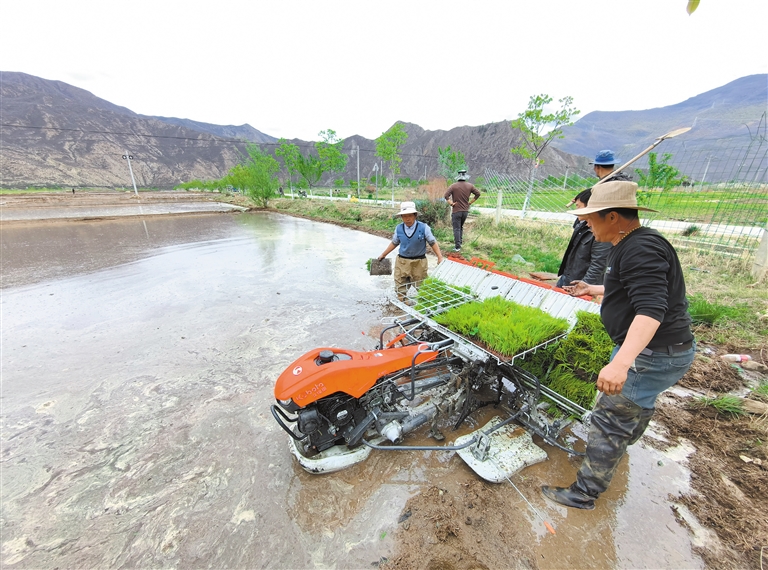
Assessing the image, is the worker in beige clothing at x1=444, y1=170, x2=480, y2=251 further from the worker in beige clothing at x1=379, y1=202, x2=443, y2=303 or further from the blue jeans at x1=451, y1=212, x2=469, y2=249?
the worker in beige clothing at x1=379, y1=202, x2=443, y2=303

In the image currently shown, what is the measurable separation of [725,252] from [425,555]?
9128 millimetres

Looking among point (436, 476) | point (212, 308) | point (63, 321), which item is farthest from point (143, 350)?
point (436, 476)

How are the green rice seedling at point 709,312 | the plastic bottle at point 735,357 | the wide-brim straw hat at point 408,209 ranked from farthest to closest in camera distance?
the green rice seedling at point 709,312 < the wide-brim straw hat at point 408,209 < the plastic bottle at point 735,357

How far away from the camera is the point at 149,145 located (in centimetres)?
9156

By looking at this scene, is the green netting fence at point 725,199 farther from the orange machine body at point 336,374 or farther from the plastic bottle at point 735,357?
the orange machine body at point 336,374

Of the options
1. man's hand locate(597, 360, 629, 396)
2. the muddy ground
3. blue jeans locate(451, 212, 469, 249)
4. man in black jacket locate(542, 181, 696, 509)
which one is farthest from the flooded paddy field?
blue jeans locate(451, 212, 469, 249)

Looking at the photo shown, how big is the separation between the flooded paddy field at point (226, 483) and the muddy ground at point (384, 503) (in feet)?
0.03

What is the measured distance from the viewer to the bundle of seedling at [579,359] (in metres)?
2.11

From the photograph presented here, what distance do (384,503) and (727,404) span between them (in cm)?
333

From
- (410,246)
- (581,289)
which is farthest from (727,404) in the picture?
(410,246)

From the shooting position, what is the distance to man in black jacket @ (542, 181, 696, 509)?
4.74ft

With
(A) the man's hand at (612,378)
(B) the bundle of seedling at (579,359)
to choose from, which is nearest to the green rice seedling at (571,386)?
(B) the bundle of seedling at (579,359)

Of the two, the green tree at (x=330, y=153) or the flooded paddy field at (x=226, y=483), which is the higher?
the green tree at (x=330, y=153)

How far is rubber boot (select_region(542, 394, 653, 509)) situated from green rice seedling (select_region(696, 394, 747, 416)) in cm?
178
